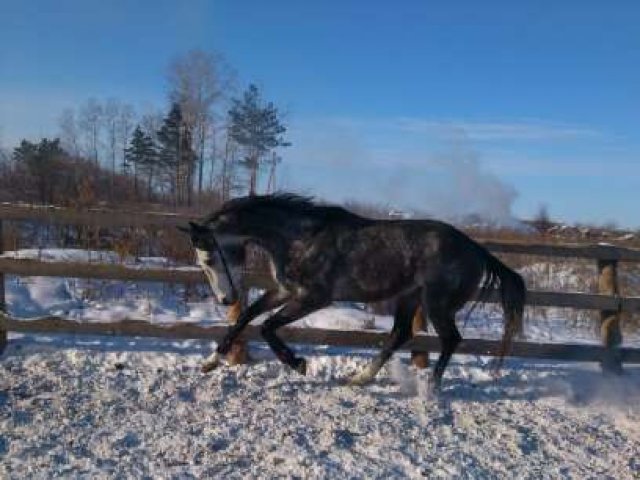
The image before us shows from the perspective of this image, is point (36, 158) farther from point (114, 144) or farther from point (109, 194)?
point (114, 144)

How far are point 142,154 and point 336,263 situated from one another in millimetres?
31690

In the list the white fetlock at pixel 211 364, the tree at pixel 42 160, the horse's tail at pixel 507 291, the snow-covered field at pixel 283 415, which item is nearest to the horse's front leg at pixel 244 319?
the white fetlock at pixel 211 364

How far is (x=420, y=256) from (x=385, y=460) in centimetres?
201

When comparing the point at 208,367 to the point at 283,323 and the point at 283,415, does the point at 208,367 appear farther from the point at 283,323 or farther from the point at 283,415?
the point at 283,415

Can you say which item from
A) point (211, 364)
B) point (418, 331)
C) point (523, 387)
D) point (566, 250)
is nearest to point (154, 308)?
point (211, 364)

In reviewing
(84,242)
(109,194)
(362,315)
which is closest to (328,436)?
(362,315)

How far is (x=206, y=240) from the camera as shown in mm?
5387

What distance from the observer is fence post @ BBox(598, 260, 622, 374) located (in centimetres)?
657

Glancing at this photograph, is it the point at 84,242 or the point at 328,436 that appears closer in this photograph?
the point at 328,436

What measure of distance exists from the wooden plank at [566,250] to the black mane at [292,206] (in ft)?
4.71

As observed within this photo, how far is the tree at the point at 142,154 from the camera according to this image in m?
34.8

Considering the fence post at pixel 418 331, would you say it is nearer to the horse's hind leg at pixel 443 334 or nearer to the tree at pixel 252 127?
the horse's hind leg at pixel 443 334

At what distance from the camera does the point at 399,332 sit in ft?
19.4

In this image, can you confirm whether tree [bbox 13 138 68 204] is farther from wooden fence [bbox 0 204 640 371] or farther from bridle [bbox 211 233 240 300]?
bridle [bbox 211 233 240 300]
